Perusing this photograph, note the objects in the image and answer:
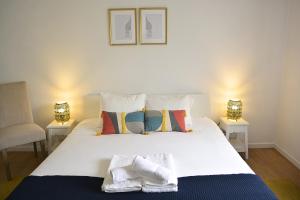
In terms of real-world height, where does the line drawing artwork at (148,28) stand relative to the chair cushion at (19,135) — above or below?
above

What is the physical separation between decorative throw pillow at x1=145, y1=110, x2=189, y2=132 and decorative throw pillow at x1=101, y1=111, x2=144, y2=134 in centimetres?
10

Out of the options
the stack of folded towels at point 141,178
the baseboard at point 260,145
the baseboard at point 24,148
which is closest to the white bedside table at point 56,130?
the baseboard at point 24,148

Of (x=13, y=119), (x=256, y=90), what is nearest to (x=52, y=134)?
(x=13, y=119)

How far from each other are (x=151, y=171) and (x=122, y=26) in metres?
1.99

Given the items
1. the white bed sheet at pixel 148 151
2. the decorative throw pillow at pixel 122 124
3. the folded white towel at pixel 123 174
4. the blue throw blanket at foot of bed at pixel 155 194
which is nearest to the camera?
the blue throw blanket at foot of bed at pixel 155 194

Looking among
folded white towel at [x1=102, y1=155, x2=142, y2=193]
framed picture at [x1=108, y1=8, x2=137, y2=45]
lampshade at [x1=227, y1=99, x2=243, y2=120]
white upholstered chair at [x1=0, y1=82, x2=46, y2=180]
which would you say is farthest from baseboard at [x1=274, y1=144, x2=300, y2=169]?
white upholstered chair at [x1=0, y1=82, x2=46, y2=180]

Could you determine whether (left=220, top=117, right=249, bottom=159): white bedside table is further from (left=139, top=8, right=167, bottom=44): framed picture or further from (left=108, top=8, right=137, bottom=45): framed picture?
(left=108, top=8, right=137, bottom=45): framed picture

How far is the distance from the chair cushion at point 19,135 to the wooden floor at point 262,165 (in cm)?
39

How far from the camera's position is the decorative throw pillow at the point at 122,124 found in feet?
9.00

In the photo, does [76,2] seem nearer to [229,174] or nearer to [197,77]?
[197,77]

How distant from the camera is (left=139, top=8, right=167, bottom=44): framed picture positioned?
309cm

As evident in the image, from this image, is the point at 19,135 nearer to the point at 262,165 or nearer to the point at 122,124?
the point at 122,124

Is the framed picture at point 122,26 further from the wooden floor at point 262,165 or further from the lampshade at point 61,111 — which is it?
the wooden floor at point 262,165

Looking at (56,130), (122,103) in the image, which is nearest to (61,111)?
(56,130)
